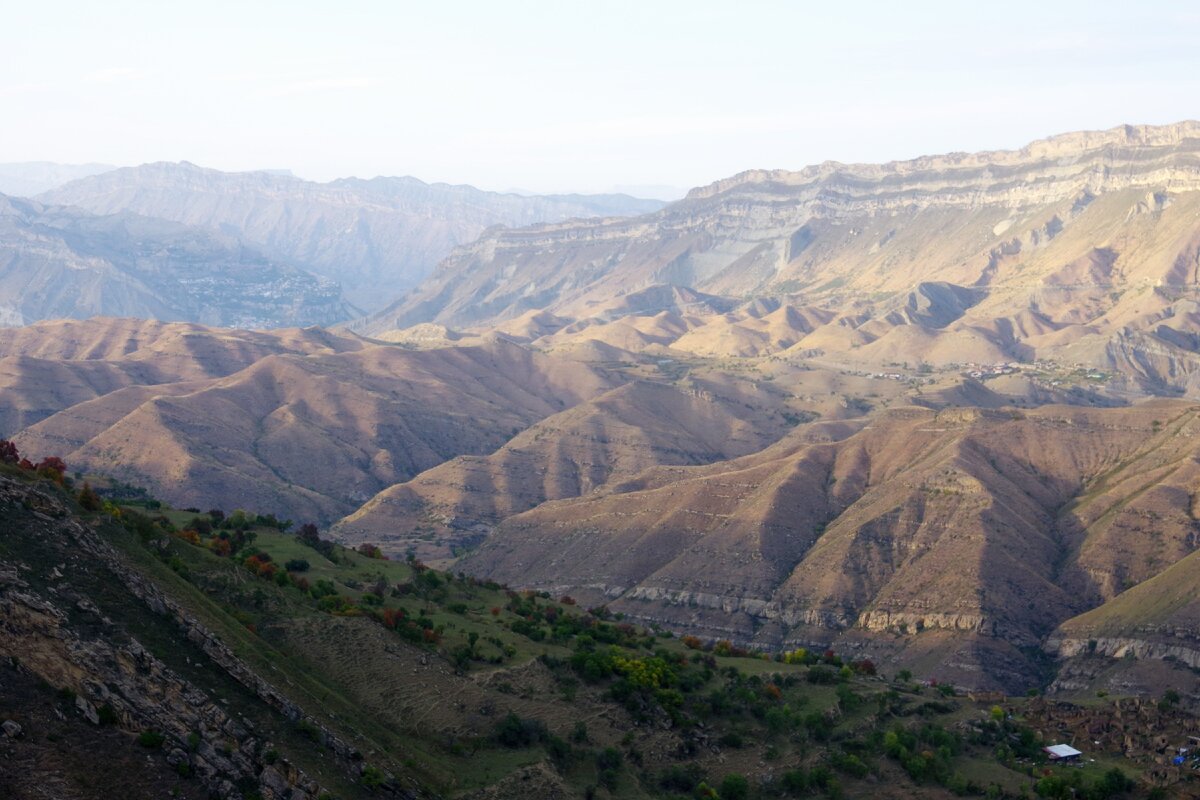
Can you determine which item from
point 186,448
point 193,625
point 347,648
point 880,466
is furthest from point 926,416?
point 193,625

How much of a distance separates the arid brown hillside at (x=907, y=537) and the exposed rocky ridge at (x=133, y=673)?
65.3m

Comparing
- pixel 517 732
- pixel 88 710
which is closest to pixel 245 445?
pixel 517 732

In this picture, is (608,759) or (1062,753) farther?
(1062,753)

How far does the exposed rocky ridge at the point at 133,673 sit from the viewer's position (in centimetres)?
3997

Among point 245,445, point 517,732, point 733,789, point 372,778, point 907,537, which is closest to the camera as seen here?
point 372,778

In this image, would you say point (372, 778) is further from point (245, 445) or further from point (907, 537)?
point (245, 445)

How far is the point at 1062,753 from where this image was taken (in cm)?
6256

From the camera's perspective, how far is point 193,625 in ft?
154

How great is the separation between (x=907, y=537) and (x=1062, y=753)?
2207 inches

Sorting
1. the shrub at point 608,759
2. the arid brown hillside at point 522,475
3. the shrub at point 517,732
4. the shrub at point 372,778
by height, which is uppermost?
the shrub at point 372,778

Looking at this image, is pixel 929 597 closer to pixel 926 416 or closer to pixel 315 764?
pixel 926 416

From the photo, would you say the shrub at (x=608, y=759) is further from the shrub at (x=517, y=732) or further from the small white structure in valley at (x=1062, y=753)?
the small white structure in valley at (x=1062, y=753)

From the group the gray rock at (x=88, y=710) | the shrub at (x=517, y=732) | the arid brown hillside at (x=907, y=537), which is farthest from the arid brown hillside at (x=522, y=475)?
the gray rock at (x=88, y=710)

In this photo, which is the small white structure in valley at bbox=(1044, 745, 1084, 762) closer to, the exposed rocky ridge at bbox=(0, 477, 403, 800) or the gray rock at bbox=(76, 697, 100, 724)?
the exposed rocky ridge at bbox=(0, 477, 403, 800)
